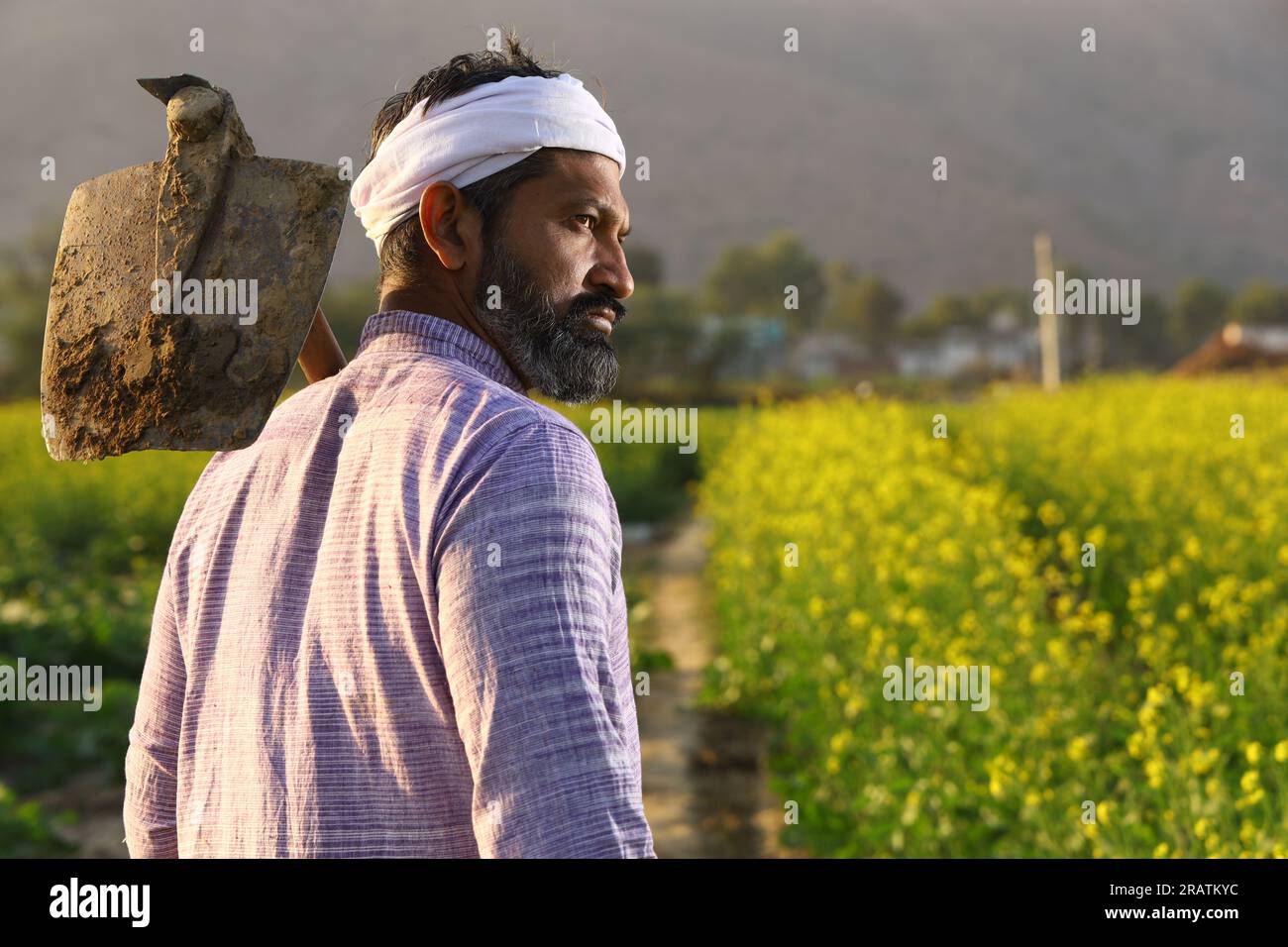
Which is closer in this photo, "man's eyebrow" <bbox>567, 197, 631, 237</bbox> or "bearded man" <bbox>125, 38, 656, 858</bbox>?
"bearded man" <bbox>125, 38, 656, 858</bbox>

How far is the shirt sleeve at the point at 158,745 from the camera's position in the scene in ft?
4.15

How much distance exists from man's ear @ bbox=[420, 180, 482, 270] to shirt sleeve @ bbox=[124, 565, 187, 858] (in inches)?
16.9

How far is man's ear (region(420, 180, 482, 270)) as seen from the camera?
123 cm

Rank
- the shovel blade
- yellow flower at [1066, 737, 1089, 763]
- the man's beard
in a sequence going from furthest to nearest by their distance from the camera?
yellow flower at [1066, 737, 1089, 763]
the man's beard
the shovel blade

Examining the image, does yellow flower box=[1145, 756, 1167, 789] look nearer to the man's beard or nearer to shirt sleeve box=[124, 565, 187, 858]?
the man's beard

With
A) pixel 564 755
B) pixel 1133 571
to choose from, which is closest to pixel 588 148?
pixel 564 755

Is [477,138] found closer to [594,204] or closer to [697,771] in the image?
[594,204]

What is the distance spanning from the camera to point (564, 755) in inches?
36.9

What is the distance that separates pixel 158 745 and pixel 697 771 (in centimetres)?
404

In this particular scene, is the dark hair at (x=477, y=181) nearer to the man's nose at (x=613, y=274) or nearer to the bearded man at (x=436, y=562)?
the bearded man at (x=436, y=562)

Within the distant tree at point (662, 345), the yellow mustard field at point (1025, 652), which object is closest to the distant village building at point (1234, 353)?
the distant tree at point (662, 345)

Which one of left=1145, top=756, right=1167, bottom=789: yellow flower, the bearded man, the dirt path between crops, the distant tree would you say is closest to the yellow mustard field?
left=1145, top=756, right=1167, bottom=789: yellow flower

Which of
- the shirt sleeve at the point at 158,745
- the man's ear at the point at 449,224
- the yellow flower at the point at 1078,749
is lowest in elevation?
the yellow flower at the point at 1078,749

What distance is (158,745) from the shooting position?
4.22 ft
